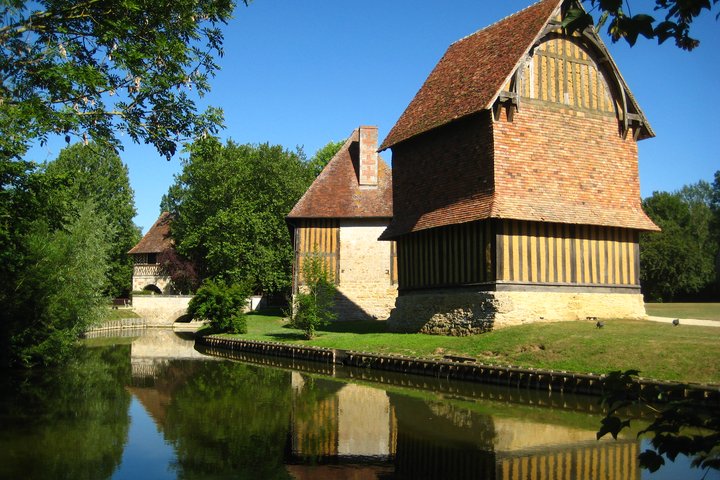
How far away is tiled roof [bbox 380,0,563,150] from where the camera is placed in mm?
20969

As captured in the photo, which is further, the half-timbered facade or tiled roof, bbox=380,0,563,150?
tiled roof, bbox=380,0,563,150

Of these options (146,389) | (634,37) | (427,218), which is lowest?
(146,389)

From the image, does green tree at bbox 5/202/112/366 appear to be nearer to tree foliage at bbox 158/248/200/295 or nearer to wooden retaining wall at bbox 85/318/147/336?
wooden retaining wall at bbox 85/318/147/336

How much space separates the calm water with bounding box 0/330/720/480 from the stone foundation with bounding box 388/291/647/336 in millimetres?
3488

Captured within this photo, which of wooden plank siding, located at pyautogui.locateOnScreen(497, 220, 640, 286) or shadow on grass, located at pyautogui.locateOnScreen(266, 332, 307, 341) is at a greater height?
wooden plank siding, located at pyautogui.locateOnScreen(497, 220, 640, 286)

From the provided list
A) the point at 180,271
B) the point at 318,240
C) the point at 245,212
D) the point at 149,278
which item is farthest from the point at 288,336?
the point at 149,278

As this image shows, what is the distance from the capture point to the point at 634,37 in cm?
286

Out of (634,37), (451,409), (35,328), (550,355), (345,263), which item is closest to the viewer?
(634,37)

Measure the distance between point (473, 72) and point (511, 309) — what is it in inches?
347

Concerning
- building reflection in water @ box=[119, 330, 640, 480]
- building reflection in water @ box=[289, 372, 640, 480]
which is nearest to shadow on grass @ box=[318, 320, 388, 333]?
building reflection in water @ box=[119, 330, 640, 480]

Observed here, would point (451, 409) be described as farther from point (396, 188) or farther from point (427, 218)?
point (396, 188)

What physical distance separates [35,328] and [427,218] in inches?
547

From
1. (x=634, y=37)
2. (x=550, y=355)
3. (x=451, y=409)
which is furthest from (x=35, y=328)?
(x=634, y=37)

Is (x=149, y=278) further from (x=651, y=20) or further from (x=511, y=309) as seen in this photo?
(x=651, y=20)
